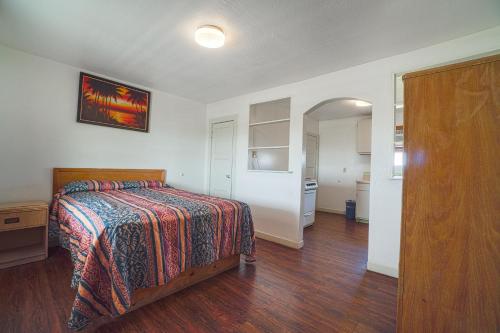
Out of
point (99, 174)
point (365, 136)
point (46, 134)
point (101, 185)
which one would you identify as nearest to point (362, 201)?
point (365, 136)

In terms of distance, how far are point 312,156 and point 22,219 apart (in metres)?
5.62

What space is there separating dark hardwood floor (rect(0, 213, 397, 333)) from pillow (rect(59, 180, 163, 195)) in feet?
2.79

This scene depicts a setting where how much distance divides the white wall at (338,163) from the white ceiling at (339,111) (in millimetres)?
340

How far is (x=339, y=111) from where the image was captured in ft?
17.1

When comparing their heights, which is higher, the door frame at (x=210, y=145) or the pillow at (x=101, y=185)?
the door frame at (x=210, y=145)

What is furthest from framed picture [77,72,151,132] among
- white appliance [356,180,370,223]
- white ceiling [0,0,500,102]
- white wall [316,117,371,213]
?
white appliance [356,180,370,223]

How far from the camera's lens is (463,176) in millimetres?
975

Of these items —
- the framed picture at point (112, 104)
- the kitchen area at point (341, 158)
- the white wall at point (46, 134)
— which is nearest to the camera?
the white wall at point (46, 134)

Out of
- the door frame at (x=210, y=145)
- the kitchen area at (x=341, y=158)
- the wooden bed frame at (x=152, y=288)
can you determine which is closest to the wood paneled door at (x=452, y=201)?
the wooden bed frame at (x=152, y=288)

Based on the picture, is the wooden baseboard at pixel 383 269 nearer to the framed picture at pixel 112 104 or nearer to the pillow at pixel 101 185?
the pillow at pixel 101 185

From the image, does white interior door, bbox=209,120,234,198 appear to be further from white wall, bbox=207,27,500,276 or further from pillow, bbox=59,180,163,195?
pillow, bbox=59,180,163,195

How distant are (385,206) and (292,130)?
1.68 metres

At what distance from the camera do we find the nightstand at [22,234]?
2395 millimetres

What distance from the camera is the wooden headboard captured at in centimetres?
308
